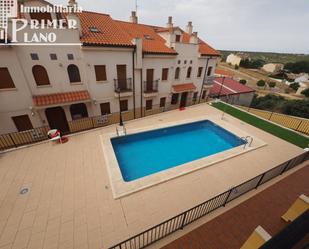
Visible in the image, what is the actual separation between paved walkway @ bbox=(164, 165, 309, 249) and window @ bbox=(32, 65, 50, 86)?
12.4 metres

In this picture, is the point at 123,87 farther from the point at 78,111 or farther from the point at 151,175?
the point at 151,175

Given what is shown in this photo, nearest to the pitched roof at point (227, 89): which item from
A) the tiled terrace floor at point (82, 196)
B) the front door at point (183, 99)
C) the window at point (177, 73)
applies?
the front door at point (183, 99)

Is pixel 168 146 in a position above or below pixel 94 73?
below

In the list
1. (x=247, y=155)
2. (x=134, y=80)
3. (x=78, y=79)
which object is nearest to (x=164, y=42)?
(x=134, y=80)

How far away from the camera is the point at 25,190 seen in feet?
22.9

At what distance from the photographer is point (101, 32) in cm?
1177

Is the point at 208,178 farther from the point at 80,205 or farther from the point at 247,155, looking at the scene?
the point at 80,205

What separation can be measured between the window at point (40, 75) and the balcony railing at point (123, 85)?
16.3 feet

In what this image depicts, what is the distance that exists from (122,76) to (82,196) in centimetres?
982

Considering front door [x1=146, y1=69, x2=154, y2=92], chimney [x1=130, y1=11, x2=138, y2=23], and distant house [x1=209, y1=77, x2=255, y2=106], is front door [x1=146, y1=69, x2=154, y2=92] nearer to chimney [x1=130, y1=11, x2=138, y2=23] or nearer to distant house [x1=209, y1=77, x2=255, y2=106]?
chimney [x1=130, y1=11, x2=138, y2=23]

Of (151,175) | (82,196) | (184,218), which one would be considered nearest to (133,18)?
(151,175)

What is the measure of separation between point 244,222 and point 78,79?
13501 millimetres

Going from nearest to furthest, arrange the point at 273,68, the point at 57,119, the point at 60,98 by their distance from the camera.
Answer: the point at 60,98 → the point at 57,119 → the point at 273,68

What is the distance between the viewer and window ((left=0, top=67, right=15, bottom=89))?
892cm
